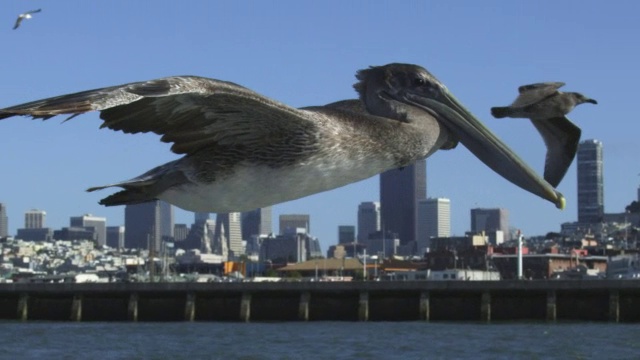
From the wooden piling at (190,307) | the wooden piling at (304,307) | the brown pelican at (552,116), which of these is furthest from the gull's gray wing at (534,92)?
the wooden piling at (190,307)

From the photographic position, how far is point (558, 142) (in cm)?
446

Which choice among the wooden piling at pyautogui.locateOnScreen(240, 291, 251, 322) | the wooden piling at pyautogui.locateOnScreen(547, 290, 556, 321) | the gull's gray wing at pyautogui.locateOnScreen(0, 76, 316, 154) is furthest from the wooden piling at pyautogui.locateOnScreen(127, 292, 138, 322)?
the gull's gray wing at pyautogui.locateOnScreen(0, 76, 316, 154)

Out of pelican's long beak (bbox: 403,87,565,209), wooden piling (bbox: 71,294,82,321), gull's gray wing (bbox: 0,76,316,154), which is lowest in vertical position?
wooden piling (bbox: 71,294,82,321)

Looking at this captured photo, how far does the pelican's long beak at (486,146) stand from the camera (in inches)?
161

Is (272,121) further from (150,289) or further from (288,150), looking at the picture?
(150,289)

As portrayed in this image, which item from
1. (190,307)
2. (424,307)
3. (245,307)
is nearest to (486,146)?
(424,307)

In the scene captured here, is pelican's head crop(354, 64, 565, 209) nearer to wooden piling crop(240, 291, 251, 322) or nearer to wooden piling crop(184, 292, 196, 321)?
wooden piling crop(240, 291, 251, 322)

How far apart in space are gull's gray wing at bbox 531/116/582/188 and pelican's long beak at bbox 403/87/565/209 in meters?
0.22

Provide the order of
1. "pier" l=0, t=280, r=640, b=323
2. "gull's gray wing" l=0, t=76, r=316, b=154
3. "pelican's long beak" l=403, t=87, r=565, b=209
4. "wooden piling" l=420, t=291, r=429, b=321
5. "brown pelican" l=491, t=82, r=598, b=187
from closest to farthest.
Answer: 1. "pelican's long beak" l=403, t=87, r=565, b=209
2. "brown pelican" l=491, t=82, r=598, b=187
3. "gull's gray wing" l=0, t=76, r=316, b=154
4. "pier" l=0, t=280, r=640, b=323
5. "wooden piling" l=420, t=291, r=429, b=321

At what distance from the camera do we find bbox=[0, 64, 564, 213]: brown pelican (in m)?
4.40

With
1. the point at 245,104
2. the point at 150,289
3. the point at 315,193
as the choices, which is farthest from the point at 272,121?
the point at 150,289

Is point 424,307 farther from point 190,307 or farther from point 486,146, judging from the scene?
point 486,146

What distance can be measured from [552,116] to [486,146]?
0.85 ft

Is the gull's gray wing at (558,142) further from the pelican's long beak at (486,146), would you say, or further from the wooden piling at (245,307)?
the wooden piling at (245,307)
